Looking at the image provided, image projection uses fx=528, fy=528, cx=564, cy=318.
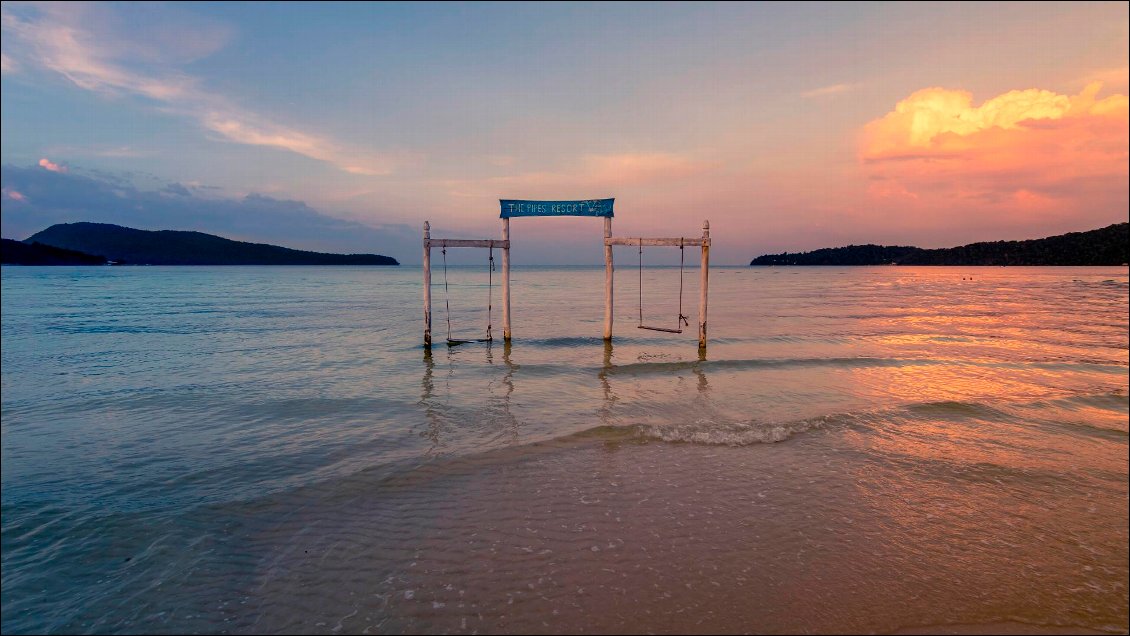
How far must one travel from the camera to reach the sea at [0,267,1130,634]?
450 cm

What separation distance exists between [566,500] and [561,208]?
13.8 m

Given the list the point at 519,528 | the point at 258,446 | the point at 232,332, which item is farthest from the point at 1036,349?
the point at 232,332

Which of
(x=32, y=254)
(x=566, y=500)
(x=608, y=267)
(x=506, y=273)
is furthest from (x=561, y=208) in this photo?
(x=32, y=254)

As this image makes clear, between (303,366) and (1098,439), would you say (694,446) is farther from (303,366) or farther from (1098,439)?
(303,366)

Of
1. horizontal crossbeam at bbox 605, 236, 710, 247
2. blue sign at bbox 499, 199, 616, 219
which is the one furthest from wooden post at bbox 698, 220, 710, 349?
blue sign at bbox 499, 199, 616, 219

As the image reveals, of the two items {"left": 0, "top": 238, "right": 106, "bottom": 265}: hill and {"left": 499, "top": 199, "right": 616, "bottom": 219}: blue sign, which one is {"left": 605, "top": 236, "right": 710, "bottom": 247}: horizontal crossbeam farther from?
{"left": 0, "top": 238, "right": 106, "bottom": 265}: hill

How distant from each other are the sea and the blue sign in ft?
20.5

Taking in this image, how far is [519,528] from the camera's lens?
5832 mm

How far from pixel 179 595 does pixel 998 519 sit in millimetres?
8392

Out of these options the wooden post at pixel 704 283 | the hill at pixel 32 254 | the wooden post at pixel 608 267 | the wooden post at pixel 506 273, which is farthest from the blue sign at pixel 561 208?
the hill at pixel 32 254

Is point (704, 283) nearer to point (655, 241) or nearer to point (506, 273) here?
point (655, 241)

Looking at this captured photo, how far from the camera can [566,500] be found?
6535mm

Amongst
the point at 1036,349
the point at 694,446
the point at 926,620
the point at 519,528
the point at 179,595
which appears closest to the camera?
the point at 926,620

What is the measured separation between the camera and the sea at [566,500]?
14.8ft
